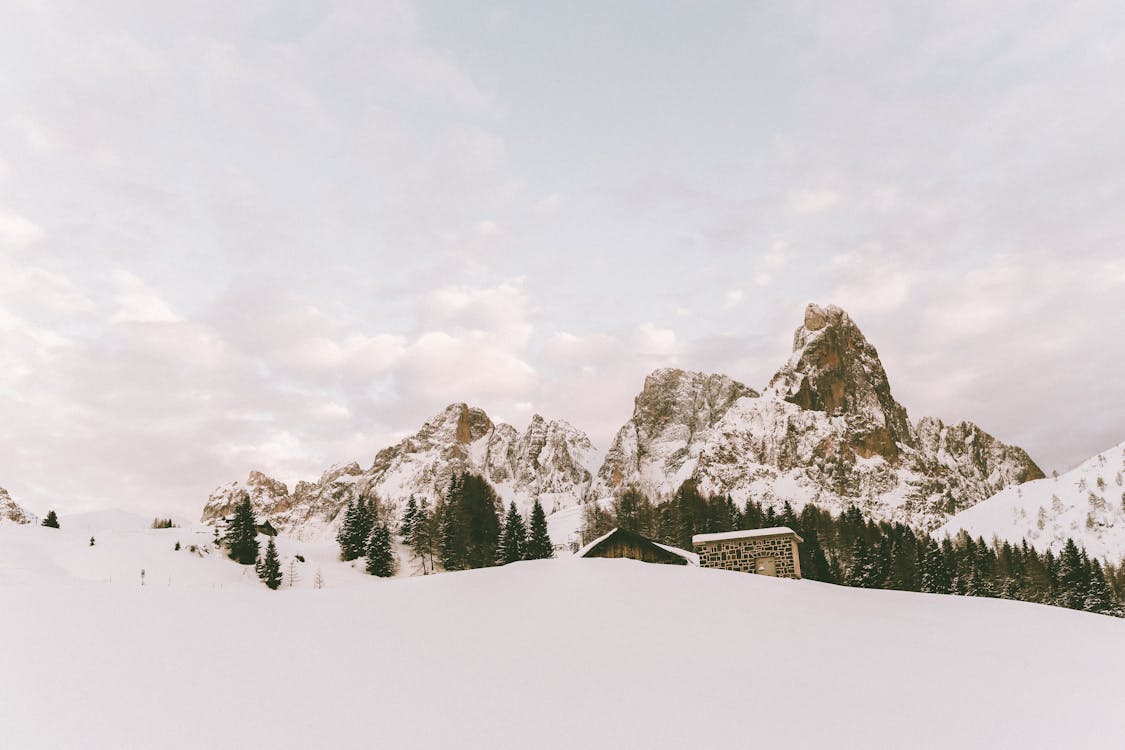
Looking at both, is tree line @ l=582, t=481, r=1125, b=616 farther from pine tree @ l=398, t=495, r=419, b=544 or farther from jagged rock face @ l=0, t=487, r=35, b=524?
jagged rock face @ l=0, t=487, r=35, b=524

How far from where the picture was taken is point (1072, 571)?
75250 mm

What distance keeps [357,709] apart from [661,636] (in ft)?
21.9

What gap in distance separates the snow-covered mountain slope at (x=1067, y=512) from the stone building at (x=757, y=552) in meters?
85.4

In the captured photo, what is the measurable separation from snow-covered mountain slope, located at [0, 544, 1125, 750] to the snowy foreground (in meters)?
0.04

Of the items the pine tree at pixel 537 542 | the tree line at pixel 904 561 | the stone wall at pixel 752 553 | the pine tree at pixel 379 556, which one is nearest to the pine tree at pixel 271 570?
the pine tree at pixel 379 556

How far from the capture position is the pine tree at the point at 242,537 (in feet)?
173

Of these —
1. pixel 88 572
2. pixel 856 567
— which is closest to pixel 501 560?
pixel 88 572

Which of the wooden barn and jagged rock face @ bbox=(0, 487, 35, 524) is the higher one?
jagged rock face @ bbox=(0, 487, 35, 524)

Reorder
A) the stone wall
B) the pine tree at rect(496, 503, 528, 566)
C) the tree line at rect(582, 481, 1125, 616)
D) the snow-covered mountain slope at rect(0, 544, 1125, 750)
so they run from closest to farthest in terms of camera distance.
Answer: the snow-covered mountain slope at rect(0, 544, 1125, 750), the stone wall, the pine tree at rect(496, 503, 528, 566), the tree line at rect(582, 481, 1125, 616)

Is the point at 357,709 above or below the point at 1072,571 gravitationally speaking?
above

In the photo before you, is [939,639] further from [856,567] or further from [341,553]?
[341,553]

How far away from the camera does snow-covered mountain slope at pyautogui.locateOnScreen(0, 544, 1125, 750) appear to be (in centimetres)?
720

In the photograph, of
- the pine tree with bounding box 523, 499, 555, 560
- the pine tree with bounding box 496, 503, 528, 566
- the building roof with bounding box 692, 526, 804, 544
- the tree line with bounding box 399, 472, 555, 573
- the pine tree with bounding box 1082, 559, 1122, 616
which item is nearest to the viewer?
the building roof with bounding box 692, 526, 804, 544

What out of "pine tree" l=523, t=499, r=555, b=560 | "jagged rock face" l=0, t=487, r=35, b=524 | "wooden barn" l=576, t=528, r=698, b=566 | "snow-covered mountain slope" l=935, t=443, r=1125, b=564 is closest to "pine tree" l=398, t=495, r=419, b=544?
"pine tree" l=523, t=499, r=555, b=560
